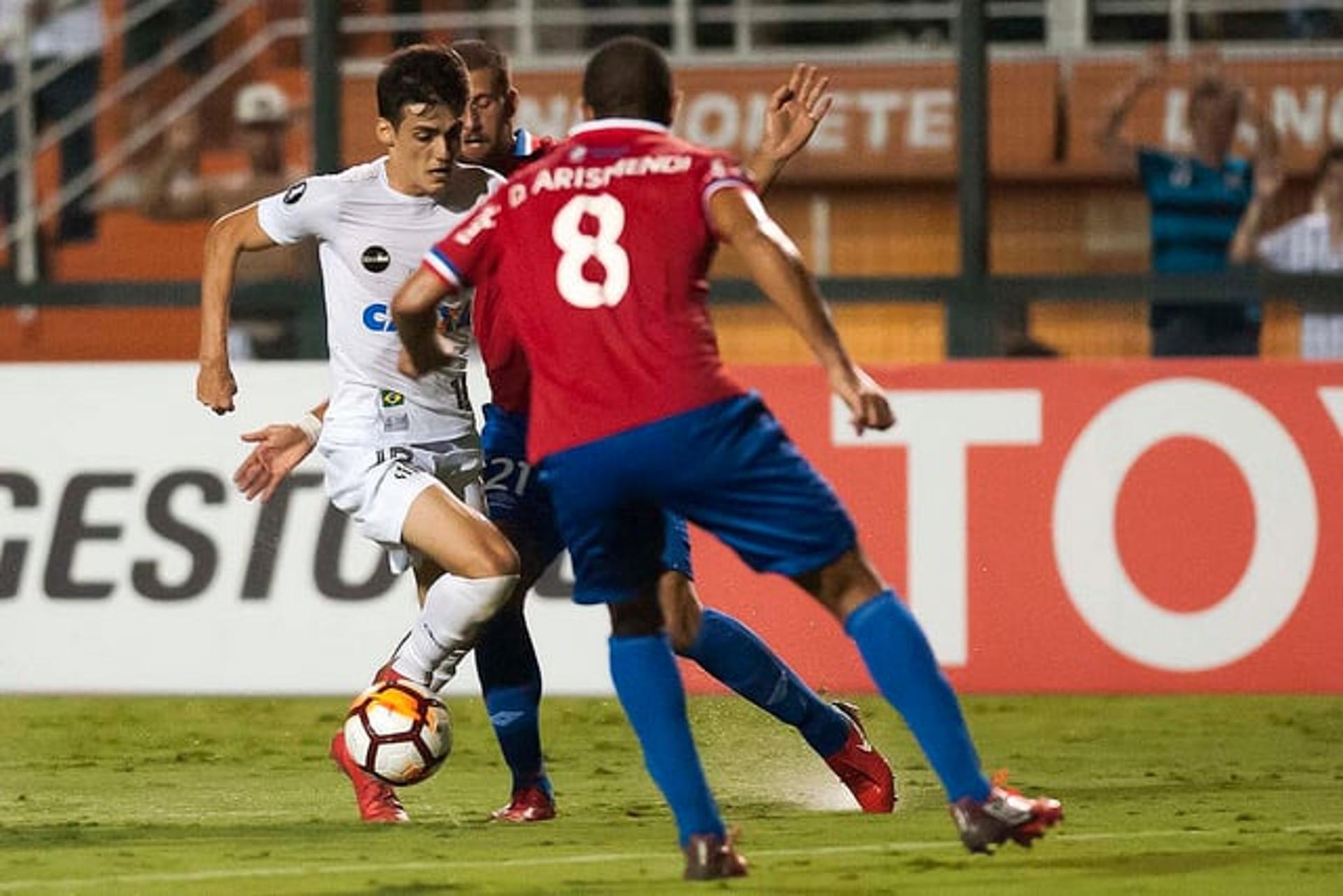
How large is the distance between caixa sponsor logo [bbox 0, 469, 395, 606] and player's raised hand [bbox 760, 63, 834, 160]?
3.55 meters

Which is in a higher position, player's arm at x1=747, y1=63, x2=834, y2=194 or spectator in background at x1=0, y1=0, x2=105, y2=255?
player's arm at x1=747, y1=63, x2=834, y2=194

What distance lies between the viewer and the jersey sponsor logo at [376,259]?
7.32 meters


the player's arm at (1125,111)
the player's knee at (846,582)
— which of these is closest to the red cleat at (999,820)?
the player's knee at (846,582)

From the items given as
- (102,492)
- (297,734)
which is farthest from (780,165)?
(102,492)

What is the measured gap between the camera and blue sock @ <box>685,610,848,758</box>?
7000 millimetres

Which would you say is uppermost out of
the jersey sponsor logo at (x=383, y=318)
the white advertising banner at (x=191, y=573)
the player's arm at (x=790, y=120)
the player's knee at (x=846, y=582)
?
the player's arm at (x=790, y=120)

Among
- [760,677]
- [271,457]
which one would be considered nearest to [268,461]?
[271,457]

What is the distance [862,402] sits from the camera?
18.7 ft

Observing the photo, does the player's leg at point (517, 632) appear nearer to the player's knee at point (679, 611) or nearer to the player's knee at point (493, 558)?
the player's knee at point (493, 558)

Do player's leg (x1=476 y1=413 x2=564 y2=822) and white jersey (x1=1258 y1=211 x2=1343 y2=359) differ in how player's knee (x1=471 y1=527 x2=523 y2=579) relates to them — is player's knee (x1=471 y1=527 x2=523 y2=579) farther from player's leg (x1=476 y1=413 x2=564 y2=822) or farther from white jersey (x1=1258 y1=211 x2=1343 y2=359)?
white jersey (x1=1258 y1=211 x2=1343 y2=359)

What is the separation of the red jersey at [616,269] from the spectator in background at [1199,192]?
5.27 meters

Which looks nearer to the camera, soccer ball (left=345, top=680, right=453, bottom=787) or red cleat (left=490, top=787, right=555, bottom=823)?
soccer ball (left=345, top=680, right=453, bottom=787)

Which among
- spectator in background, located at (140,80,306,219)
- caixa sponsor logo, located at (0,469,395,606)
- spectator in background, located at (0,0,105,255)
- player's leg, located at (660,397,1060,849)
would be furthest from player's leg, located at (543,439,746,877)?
spectator in background, located at (0,0,105,255)

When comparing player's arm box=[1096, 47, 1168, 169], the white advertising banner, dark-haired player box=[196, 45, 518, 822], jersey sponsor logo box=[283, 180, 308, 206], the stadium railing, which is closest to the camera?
dark-haired player box=[196, 45, 518, 822]
